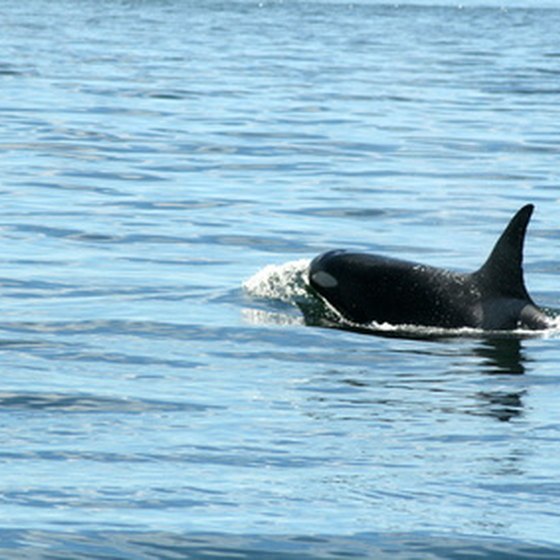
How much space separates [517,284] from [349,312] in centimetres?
127

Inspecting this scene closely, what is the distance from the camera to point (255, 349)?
450 inches

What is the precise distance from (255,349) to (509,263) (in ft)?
5.87

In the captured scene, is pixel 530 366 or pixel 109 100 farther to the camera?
pixel 109 100

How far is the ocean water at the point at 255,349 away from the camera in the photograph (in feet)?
24.6

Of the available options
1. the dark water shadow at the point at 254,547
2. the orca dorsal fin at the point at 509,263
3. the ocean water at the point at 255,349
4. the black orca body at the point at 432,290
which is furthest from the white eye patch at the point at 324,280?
the dark water shadow at the point at 254,547

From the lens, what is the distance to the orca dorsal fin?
11758mm

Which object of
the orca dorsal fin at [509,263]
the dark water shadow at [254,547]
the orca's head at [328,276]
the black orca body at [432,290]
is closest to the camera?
the dark water shadow at [254,547]

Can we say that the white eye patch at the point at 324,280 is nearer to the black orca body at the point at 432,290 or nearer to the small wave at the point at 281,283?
the black orca body at the point at 432,290

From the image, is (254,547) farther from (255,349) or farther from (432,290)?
(432,290)

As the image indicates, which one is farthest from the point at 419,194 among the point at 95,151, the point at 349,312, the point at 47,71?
the point at 47,71

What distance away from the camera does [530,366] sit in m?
11.0

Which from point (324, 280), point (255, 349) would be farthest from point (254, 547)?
point (324, 280)

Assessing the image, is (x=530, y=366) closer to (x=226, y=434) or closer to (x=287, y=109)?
(x=226, y=434)

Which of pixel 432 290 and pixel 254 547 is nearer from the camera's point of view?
pixel 254 547
